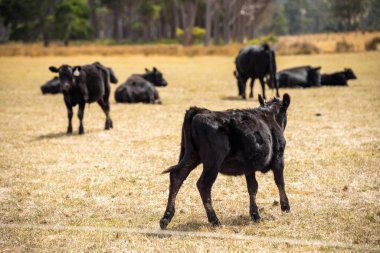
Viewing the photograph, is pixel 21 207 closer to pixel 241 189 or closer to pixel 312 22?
pixel 241 189

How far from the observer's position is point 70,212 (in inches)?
314

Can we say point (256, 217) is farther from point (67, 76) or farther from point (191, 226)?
point (67, 76)

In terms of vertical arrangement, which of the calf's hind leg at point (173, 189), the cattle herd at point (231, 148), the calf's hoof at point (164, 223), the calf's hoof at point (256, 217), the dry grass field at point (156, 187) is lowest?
the dry grass field at point (156, 187)

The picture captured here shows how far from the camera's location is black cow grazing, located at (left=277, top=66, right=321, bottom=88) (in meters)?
25.8

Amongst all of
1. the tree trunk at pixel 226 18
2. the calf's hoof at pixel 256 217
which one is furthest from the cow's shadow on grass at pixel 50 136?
the tree trunk at pixel 226 18

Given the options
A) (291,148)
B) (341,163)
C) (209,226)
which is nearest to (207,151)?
(209,226)

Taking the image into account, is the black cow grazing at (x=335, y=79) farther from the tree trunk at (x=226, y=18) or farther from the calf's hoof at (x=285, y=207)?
the tree trunk at (x=226, y=18)

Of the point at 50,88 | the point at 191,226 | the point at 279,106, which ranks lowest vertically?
the point at 50,88

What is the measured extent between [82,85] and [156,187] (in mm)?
5631

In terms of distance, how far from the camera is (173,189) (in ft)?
23.0

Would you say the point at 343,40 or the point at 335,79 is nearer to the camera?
the point at 335,79

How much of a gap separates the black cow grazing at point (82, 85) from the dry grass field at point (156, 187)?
27.6 inches

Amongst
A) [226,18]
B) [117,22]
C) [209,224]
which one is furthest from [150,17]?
[209,224]

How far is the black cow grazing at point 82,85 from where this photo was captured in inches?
554
